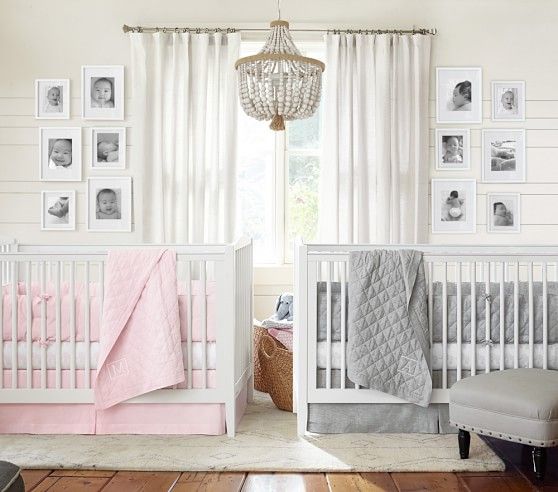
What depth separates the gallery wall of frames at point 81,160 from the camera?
4031 mm

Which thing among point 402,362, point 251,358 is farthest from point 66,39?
point 402,362

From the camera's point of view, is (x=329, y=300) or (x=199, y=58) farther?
(x=199, y=58)

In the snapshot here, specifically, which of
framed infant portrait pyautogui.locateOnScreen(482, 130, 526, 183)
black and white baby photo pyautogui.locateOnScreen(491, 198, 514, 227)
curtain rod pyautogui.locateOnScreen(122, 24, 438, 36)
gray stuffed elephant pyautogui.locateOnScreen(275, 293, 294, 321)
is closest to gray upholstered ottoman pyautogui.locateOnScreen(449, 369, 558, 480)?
gray stuffed elephant pyautogui.locateOnScreen(275, 293, 294, 321)

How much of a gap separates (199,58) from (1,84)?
1.22 metres

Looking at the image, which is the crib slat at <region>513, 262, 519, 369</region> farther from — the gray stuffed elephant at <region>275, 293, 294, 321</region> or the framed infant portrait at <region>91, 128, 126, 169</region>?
the framed infant portrait at <region>91, 128, 126, 169</region>

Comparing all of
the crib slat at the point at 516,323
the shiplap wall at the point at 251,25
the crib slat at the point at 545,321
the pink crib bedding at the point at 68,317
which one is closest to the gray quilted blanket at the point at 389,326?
the crib slat at the point at 516,323

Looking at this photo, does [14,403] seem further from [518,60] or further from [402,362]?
[518,60]

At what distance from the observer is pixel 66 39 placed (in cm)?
405

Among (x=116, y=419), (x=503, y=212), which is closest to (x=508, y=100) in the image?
(x=503, y=212)

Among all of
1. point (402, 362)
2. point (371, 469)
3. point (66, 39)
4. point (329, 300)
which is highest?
point (66, 39)

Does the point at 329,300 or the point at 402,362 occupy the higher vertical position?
the point at 329,300

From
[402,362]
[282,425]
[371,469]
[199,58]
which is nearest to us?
[371,469]

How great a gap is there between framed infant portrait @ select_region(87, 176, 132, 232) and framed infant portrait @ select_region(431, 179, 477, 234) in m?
1.86

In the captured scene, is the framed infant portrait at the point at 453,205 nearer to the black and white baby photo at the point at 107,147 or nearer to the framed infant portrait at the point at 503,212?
the framed infant portrait at the point at 503,212
